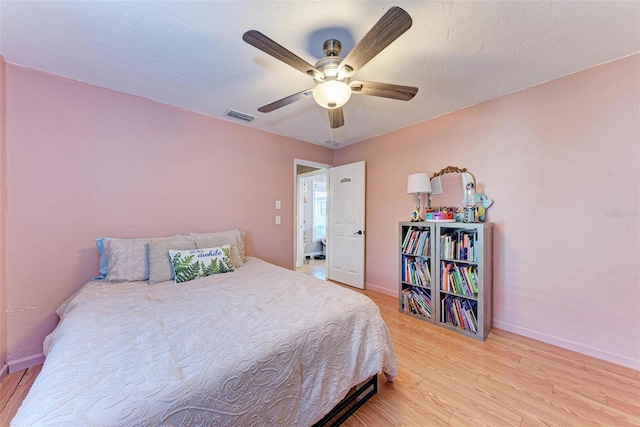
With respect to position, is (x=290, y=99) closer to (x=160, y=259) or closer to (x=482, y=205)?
(x=160, y=259)

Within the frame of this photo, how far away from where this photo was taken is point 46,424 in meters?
0.64

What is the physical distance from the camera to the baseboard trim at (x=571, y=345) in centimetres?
178

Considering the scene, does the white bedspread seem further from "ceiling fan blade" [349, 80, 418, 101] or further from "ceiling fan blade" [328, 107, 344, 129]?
"ceiling fan blade" [349, 80, 418, 101]

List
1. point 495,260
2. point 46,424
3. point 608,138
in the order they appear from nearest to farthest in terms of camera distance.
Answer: point 46,424
point 608,138
point 495,260

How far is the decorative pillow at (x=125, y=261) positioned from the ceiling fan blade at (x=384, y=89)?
7.18 feet

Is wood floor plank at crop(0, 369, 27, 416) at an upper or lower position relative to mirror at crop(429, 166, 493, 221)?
lower

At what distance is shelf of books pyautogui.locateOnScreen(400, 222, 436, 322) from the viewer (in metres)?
2.59

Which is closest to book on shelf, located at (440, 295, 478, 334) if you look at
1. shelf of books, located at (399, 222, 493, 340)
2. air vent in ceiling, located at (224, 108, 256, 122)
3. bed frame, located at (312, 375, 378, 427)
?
shelf of books, located at (399, 222, 493, 340)

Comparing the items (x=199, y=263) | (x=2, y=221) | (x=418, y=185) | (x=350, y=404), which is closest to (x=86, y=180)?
(x=2, y=221)

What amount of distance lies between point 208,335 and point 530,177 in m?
2.88

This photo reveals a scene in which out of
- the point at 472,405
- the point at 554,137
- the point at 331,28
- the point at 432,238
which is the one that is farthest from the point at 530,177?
the point at 331,28

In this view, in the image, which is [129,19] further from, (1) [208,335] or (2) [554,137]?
(2) [554,137]

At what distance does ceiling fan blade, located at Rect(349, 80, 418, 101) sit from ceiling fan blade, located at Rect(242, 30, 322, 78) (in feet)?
0.91

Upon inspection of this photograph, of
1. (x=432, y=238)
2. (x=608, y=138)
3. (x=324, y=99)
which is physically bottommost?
(x=432, y=238)
